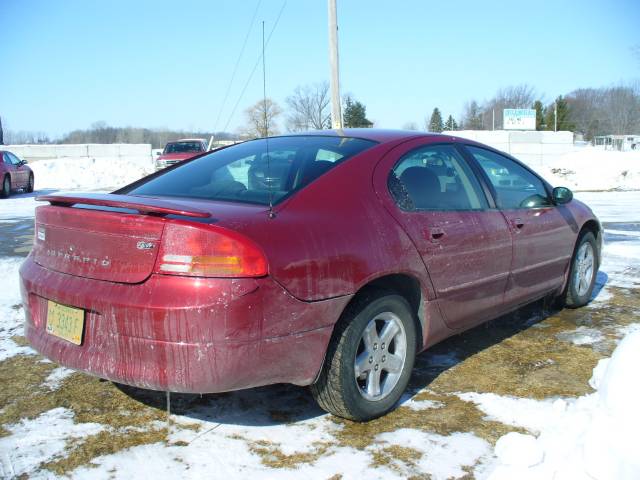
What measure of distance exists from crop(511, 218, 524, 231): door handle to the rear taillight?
2.08 metres

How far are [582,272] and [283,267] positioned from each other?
3357mm

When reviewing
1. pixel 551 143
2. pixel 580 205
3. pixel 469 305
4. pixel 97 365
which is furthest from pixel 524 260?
pixel 551 143

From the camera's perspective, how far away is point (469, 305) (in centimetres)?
359

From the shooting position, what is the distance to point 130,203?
263 centimetres

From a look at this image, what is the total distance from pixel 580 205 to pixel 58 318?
3.98 metres

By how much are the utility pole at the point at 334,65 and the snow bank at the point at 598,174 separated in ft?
34.1

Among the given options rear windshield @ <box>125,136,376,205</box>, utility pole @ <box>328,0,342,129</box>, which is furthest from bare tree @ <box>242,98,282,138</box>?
utility pole @ <box>328,0,342,129</box>

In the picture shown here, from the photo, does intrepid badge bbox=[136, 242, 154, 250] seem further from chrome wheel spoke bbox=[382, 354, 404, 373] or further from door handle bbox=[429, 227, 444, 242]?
door handle bbox=[429, 227, 444, 242]

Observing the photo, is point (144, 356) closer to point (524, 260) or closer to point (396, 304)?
point (396, 304)

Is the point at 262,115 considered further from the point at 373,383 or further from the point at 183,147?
the point at 183,147

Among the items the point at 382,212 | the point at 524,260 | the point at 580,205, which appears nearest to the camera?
the point at 382,212

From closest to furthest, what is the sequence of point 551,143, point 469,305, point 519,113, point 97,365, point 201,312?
point 201,312 < point 97,365 < point 469,305 < point 551,143 < point 519,113

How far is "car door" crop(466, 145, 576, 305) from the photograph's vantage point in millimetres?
3980

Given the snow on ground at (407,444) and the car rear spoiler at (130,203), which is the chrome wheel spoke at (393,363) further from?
the car rear spoiler at (130,203)
